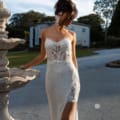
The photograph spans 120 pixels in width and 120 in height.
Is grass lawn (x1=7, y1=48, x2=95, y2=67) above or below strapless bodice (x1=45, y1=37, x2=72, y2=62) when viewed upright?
below

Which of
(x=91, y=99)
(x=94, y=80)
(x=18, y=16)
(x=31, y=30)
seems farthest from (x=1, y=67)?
(x=18, y=16)

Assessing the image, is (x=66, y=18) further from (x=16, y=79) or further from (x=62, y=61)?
(x=16, y=79)

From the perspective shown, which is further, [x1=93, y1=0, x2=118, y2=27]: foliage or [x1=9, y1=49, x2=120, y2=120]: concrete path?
[x1=93, y1=0, x2=118, y2=27]: foliage

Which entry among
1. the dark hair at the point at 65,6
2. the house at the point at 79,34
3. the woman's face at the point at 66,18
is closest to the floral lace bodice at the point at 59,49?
the woman's face at the point at 66,18

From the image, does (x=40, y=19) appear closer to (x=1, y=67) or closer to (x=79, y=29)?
(x=79, y=29)

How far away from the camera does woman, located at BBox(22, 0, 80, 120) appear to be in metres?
5.71

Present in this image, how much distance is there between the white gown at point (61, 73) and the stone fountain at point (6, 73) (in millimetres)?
573

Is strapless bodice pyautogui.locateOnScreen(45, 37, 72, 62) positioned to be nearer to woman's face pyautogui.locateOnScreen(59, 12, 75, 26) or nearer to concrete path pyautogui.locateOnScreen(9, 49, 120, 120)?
woman's face pyautogui.locateOnScreen(59, 12, 75, 26)

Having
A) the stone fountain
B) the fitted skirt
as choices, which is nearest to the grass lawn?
the stone fountain

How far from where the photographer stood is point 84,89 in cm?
1570

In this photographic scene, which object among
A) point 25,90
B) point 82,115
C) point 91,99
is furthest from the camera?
point 25,90

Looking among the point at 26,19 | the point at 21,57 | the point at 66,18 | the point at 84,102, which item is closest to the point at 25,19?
the point at 26,19

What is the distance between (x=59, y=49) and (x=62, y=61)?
16cm

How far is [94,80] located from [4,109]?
12.2 meters
